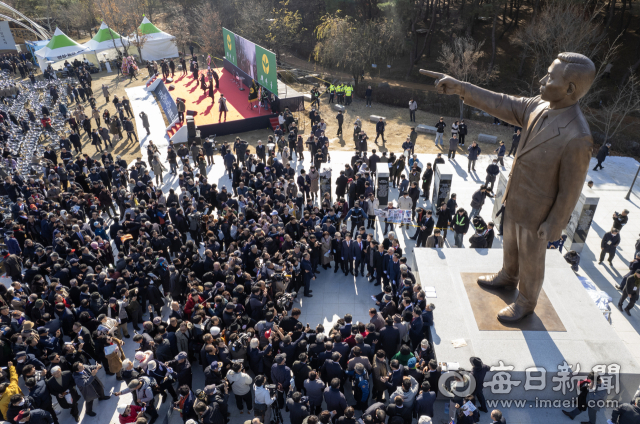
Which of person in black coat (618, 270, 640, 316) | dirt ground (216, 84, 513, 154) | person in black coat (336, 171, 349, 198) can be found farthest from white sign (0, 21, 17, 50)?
person in black coat (618, 270, 640, 316)

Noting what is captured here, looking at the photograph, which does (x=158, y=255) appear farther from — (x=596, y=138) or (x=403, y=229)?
(x=596, y=138)

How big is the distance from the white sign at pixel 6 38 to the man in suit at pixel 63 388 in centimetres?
4979

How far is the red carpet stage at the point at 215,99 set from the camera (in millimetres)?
25841

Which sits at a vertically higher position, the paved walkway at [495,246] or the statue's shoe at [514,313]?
the statue's shoe at [514,313]

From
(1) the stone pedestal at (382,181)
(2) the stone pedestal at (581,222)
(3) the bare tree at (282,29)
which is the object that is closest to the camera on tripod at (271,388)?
(1) the stone pedestal at (382,181)

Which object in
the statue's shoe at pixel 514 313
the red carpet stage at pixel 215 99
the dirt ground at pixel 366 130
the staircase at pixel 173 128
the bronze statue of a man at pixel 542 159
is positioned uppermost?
the bronze statue of a man at pixel 542 159

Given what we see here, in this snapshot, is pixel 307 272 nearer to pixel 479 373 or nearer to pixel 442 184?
pixel 479 373

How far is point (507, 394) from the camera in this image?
809 centimetres

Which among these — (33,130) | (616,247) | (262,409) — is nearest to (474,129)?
(616,247)

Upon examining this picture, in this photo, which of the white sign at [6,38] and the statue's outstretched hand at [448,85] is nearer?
the statue's outstretched hand at [448,85]

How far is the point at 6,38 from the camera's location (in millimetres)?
43969

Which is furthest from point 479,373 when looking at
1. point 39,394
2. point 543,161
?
point 39,394

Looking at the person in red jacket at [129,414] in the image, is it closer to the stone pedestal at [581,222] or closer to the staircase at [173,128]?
the stone pedestal at [581,222]

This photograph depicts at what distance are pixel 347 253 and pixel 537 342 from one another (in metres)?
5.20
